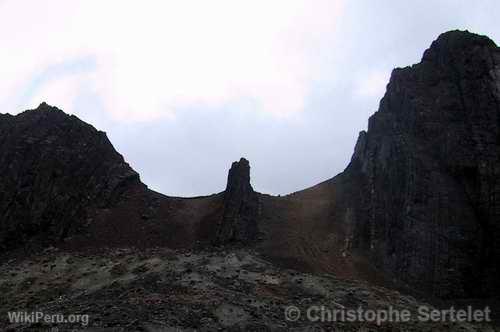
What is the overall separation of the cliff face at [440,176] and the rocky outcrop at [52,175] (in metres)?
19.9

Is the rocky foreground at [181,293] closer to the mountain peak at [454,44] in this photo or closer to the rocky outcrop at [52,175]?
the rocky outcrop at [52,175]

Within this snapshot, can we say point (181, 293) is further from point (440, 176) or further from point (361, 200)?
point (361, 200)

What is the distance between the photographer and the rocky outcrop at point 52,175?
37188 millimetres

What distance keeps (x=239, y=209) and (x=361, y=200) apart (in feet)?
31.7

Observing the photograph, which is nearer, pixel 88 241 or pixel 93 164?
pixel 88 241

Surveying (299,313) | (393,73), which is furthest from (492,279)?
(393,73)

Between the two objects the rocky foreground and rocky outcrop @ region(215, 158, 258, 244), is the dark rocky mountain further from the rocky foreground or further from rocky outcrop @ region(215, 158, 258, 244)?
the rocky foreground

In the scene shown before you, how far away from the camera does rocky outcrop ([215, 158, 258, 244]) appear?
36.6 metres

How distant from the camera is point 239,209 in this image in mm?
39125

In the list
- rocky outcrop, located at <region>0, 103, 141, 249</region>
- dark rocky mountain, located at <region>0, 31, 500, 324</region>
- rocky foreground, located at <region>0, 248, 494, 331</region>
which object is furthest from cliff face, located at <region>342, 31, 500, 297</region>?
rocky outcrop, located at <region>0, 103, 141, 249</region>

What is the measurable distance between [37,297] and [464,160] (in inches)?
1088

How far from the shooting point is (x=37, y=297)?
27.5m

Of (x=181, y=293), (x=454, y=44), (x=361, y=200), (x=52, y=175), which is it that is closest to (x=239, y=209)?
(x=361, y=200)

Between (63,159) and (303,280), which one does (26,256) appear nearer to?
(63,159)
